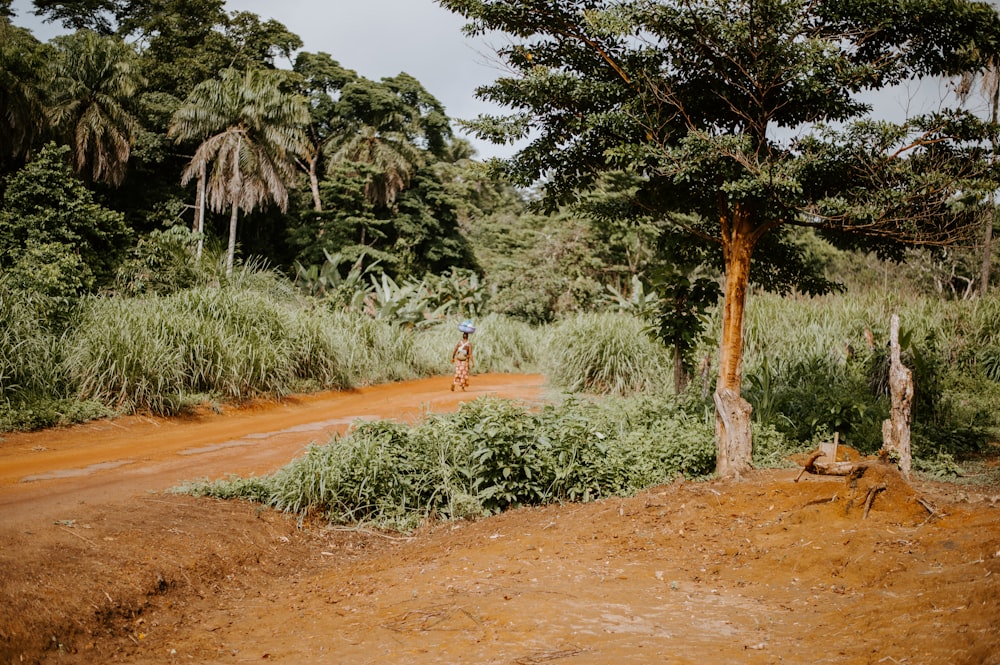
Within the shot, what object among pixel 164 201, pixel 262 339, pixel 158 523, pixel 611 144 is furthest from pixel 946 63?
pixel 164 201

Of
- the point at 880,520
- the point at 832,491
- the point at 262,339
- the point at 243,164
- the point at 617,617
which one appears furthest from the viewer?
the point at 243,164

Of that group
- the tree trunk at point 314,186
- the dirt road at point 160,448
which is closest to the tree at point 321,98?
the tree trunk at point 314,186

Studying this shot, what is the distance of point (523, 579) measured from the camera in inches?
177

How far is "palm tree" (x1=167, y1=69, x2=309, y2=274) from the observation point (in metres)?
23.6

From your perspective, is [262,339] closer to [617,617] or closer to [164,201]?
[617,617]

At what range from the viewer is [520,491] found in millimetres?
6535

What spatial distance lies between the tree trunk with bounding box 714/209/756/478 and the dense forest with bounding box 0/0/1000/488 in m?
0.25

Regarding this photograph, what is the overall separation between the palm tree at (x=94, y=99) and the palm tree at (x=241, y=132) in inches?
68.0

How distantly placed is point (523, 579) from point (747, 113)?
16.1 ft

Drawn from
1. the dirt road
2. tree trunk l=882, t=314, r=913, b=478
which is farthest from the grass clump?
tree trunk l=882, t=314, r=913, b=478

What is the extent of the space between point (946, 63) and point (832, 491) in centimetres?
425

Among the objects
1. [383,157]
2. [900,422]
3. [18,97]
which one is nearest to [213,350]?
[900,422]

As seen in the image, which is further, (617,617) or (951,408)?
(951,408)

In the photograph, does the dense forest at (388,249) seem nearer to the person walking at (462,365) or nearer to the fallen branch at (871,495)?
the person walking at (462,365)
